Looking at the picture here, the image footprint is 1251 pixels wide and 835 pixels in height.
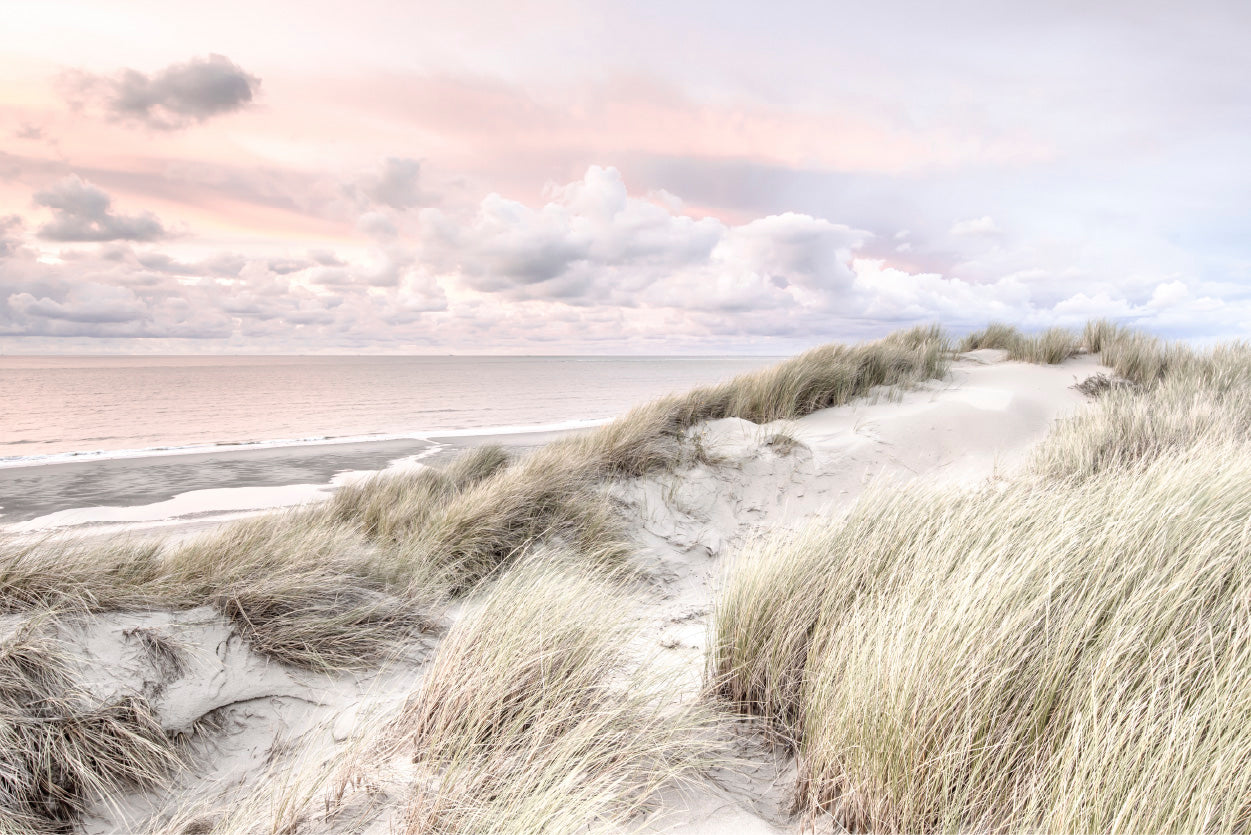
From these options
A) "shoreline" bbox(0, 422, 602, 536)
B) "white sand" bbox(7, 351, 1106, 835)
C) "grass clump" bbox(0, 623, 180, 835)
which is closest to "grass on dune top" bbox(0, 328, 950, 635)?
"white sand" bbox(7, 351, 1106, 835)

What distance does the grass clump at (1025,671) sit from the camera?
1475mm

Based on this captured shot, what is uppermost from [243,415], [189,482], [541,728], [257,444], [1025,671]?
[1025,671]

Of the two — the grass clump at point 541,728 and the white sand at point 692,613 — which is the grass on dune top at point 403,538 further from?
the grass clump at point 541,728

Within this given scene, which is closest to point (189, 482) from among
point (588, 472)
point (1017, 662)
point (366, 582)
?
point (588, 472)

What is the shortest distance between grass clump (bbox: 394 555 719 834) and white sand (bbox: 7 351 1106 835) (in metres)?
0.15

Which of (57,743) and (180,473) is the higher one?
(57,743)

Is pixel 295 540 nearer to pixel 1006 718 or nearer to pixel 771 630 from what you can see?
pixel 771 630

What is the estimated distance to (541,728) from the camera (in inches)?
79.6

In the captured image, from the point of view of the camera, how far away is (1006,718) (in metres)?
1.78

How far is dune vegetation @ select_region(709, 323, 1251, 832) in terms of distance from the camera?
4.89 feet

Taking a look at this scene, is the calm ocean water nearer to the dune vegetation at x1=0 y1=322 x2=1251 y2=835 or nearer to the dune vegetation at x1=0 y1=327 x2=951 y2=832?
the dune vegetation at x1=0 y1=327 x2=951 y2=832

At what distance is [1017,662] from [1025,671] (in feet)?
0.26

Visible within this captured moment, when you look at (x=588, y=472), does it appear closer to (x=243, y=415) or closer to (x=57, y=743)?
(x=57, y=743)

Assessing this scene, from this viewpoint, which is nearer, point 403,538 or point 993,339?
point 403,538
